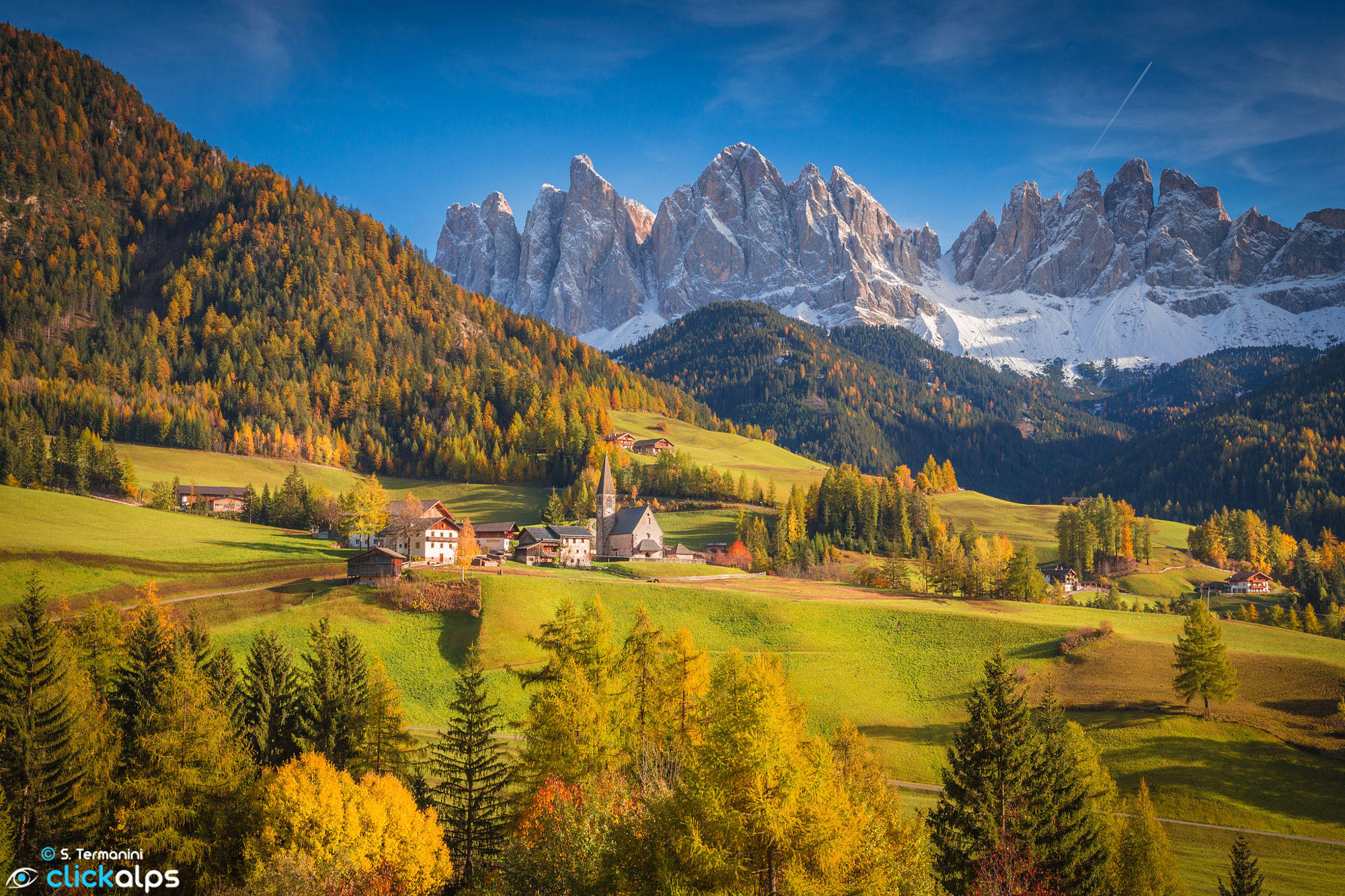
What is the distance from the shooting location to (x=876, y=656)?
62.4 m

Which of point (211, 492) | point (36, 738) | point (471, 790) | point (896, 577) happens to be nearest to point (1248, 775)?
point (471, 790)

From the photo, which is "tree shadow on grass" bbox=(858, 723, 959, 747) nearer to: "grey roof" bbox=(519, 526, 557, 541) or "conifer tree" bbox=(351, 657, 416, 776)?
"conifer tree" bbox=(351, 657, 416, 776)

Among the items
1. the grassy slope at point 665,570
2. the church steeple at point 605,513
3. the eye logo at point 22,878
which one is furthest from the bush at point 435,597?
the church steeple at point 605,513

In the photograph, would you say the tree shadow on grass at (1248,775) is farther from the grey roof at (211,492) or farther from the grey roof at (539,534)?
the grey roof at (211,492)

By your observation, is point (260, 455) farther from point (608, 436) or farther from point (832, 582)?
point (832, 582)

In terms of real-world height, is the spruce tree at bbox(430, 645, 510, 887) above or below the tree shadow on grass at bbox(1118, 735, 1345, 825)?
above

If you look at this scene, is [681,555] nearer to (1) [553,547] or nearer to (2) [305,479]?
(1) [553,547]

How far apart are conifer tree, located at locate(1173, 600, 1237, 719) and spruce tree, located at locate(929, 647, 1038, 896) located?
101 ft

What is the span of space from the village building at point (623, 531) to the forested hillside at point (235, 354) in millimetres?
36039

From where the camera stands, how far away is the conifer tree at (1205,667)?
50812 millimetres

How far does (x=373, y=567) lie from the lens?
6944 cm

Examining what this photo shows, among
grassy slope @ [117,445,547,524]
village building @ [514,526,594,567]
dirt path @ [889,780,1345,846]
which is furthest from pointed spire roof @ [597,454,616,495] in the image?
dirt path @ [889,780,1345,846]

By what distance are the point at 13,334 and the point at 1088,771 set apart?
19836 cm

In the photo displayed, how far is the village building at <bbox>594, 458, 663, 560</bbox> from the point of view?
345 feet
